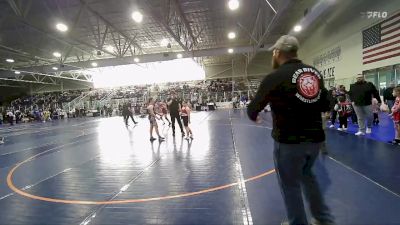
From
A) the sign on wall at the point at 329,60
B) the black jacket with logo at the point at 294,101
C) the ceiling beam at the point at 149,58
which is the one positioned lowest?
the black jacket with logo at the point at 294,101

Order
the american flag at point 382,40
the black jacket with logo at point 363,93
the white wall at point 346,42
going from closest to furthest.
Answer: the black jacket with logo at point 363,93, the american flag at point 382,40, the white wall at point 346,42

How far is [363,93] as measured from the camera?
847cm

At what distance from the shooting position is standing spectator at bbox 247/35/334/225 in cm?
237

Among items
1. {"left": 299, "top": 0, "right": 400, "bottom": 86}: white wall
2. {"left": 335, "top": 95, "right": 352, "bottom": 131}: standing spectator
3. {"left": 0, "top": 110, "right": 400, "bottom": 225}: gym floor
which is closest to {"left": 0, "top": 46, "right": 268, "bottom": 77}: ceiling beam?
{"left": 299, "top": 0, "right": 400, "bottom": 86}: white wall

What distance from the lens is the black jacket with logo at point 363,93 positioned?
27.6ft

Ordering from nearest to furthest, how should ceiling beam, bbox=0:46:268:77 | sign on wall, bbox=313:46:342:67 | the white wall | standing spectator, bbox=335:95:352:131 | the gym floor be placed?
the gym floor, standing spectator, bbox=335:95:352:131, the white wall, sign on wall, bbox=313:46:342:67, ceiling beam, bbox=0:46:268:77

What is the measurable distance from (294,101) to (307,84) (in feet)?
0.59

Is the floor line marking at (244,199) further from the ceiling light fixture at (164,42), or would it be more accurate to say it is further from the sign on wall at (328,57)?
the ceiling light fixture at (164,42)

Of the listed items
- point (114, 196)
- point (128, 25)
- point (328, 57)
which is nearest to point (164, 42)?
point (128, 25)

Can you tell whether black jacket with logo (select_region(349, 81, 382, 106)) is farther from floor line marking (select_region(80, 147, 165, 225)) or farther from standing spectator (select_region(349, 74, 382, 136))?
floor line marking (select_region(80, 147, 165, 225))

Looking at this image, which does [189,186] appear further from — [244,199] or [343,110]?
[343,110]

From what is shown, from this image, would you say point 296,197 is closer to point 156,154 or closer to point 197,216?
point 197,216

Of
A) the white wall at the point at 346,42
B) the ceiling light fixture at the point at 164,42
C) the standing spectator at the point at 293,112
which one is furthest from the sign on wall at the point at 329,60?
the standing spectator at the point at 293,112

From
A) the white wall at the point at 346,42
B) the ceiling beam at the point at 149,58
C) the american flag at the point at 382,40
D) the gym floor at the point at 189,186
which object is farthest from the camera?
the ceiling beam at the point at 149,58
